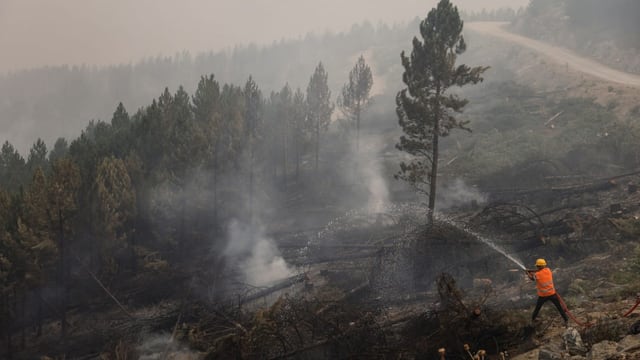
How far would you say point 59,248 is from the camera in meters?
24.9

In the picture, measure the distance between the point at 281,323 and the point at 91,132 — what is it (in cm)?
4636

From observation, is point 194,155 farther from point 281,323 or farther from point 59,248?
point 281,323

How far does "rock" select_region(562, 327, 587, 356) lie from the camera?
877cm

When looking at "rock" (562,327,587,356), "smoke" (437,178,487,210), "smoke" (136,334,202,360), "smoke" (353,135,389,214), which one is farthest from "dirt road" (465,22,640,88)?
"smoke" (136,334,202,360)

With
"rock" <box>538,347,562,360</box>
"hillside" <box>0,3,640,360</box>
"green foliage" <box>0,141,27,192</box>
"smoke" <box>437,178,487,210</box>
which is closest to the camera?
"rock" <box>538,347,562,360</box>

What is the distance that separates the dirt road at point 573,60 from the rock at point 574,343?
1372 inches

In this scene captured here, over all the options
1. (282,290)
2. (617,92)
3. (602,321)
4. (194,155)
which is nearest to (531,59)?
(617,92)

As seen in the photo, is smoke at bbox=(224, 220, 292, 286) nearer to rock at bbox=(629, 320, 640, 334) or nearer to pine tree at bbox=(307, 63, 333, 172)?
pine tree at bbox=(307, 63, 333, 172)

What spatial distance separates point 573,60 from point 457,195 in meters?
29.6

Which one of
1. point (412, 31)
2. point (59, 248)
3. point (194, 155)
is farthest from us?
point (412, 31)

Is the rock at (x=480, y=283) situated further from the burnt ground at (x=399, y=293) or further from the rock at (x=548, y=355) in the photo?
the rock at (x=548, y=355)

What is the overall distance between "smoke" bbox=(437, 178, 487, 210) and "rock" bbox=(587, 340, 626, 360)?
67.0 feet

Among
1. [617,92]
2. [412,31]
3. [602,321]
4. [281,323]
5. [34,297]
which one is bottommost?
[34,297]

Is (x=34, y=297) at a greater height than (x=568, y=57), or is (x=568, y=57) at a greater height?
(x=568, y=57)
